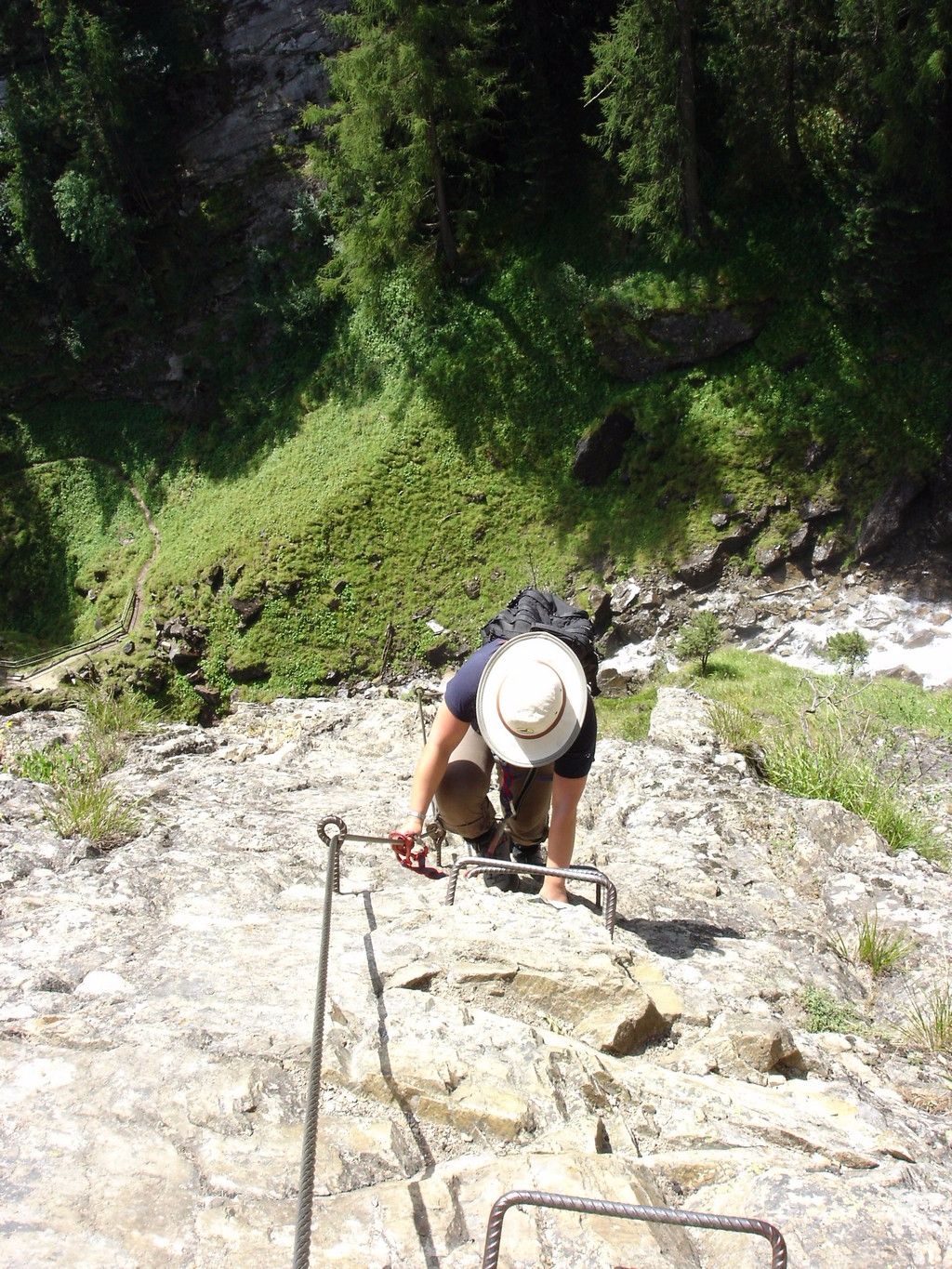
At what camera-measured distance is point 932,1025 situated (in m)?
3.48

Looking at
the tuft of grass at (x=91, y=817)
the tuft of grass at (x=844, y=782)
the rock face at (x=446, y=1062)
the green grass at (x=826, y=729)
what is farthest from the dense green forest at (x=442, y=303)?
the rock face at (x=446, y=1062)

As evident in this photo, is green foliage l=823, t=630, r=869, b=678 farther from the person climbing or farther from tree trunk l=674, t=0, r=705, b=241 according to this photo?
the person climbing

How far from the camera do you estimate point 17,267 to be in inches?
921

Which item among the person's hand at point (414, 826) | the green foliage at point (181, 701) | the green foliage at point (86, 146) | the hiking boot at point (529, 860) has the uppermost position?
the green foliage at point (86, 146)

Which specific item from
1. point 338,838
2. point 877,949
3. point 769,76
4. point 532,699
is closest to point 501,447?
point 769,76

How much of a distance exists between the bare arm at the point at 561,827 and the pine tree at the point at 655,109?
15.0m

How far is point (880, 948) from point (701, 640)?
30.5 feet

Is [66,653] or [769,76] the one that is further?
[66,653]

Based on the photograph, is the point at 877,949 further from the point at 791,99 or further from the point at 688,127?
the point at 791,99

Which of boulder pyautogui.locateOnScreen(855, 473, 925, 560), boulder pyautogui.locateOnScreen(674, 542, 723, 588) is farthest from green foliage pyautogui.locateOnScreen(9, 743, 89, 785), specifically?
boulder pyautogui.locateOnScreen(855, 473, 925, 560)

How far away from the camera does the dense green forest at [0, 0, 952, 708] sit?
1451cm

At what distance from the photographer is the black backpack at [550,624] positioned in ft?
13.6

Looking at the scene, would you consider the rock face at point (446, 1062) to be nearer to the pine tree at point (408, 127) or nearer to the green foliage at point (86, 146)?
the pine tree at point (408, 127)

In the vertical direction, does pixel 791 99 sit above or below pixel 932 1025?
above
